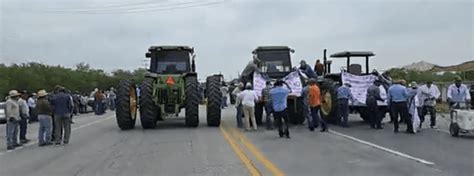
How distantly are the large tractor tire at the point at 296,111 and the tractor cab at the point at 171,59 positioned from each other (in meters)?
3.98

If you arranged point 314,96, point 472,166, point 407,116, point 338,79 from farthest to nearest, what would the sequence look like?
1. point 338,79
2. point 314,96
3. point 407,116
4. point 472,166

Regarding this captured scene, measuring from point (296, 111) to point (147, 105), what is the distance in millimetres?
5292

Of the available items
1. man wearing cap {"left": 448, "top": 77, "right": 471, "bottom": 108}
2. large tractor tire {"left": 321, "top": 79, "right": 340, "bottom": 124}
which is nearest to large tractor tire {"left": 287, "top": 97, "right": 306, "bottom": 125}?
large tractor tire {"left": 321, "top": 79, "right": 340, "bottom": 124}

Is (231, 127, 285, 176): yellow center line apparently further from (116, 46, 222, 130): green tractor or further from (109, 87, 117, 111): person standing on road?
(109, 87, 117, 111): person standing on road

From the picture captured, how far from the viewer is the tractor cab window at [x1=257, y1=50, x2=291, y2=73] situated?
25.2 m

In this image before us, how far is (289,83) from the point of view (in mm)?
23062

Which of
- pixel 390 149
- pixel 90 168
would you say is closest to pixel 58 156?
pixel 90 168

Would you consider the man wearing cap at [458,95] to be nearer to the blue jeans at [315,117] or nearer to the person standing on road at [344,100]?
the person standing on road at [344,100]

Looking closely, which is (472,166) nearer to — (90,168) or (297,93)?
(90,168)

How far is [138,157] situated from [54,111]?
5.06m

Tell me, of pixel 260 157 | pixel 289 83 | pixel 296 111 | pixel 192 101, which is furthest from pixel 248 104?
pixel 260 157

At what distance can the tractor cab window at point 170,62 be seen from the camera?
2430cm

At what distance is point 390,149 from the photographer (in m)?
14.9

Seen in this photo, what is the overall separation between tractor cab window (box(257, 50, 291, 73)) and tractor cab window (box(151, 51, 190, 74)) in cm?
306
